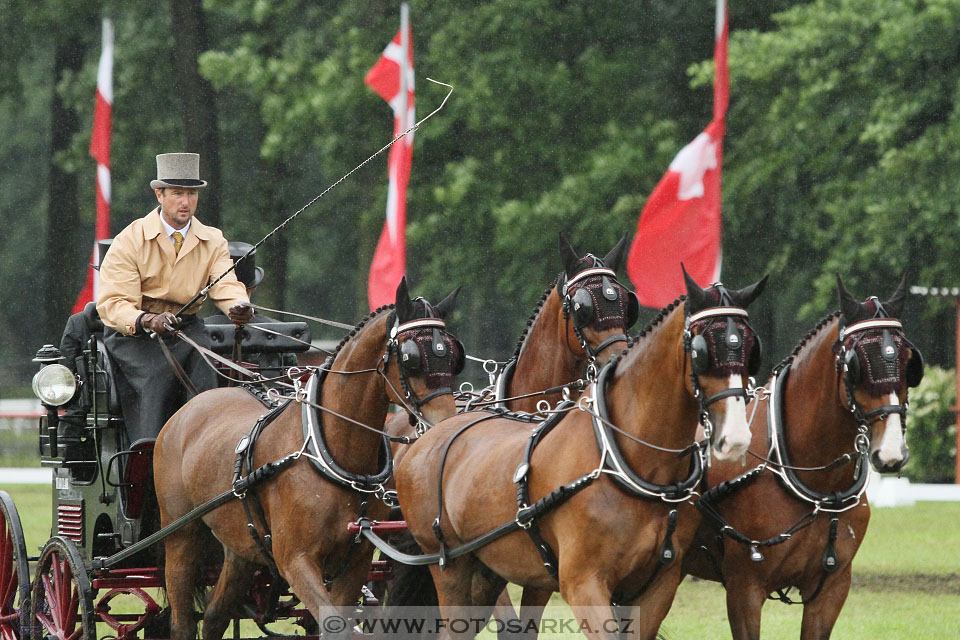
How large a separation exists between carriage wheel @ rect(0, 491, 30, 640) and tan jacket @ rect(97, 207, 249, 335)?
3.85 ft

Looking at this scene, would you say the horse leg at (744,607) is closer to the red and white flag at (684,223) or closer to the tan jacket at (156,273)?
the tan jacket at (156,273)

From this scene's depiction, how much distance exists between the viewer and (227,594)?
20.8 feet

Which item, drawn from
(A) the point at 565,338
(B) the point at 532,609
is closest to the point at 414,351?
(A) the point at 565,338

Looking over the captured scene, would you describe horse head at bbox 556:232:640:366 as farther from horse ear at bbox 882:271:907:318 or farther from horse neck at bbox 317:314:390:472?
horse ear at bbox 882:271:907:318

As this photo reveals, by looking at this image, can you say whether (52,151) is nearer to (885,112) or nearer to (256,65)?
(256,65)

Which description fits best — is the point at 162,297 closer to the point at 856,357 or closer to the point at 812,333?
the point at 812,333

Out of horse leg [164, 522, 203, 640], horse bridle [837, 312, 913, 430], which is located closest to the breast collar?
horse bridle [837, 312, 913, 430]

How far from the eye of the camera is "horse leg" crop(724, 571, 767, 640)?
5480 millimetres

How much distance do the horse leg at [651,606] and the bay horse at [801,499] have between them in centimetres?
52

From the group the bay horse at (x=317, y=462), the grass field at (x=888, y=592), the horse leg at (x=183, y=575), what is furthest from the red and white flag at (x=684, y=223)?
the horse leg at (x=183, y=575)

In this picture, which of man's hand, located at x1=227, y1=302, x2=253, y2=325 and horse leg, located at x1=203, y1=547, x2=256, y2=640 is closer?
horse leg, located at x1=203, y1=547, x2=256, y2=640

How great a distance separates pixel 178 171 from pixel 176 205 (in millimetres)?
186

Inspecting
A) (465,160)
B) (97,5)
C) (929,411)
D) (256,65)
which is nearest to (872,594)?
(929,411)

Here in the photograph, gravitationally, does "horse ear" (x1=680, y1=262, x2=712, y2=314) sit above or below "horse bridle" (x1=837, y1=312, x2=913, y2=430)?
above
